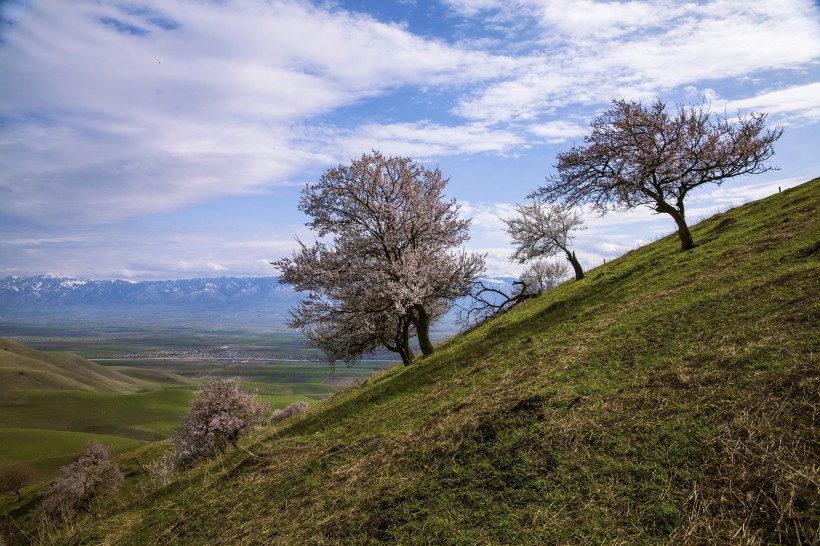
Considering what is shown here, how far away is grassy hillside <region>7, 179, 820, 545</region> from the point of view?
528cm

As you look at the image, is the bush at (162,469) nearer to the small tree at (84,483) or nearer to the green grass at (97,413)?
the small tree at (84,483)

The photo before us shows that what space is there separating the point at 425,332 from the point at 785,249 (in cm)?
1773

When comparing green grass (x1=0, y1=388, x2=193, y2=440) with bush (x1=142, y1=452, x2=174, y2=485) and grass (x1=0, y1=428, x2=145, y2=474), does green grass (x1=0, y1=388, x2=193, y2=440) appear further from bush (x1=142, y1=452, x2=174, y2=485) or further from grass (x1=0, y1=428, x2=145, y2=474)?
bush (x1=142, y1=452, x2=174, y2=485)

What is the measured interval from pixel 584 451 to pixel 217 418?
34461 millimetres

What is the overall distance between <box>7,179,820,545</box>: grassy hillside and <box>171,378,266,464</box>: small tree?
21891 mm

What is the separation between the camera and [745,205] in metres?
37.0

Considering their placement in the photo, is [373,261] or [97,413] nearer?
[373,261]

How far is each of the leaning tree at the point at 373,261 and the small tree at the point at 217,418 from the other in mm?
12781

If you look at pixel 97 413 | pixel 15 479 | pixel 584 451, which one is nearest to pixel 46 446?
pixel 97 413

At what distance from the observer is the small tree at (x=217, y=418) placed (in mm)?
34656

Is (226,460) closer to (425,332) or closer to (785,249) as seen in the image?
(425,332)

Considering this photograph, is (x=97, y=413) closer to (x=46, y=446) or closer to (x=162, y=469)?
(x=46, y=446)

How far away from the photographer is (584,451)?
22.1 ft

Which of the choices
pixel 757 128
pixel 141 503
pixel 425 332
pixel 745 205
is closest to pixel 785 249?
pixel 757 128
